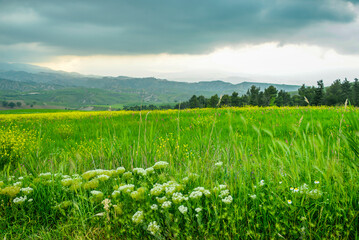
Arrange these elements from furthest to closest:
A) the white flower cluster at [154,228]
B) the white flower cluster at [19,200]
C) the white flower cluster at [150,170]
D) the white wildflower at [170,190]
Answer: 1. the white flower cluster at [150,170]
2. the white flower cluster at [19,200]
3. the white wildflower at [170,190]
4. the white flower cluster at [154,228]

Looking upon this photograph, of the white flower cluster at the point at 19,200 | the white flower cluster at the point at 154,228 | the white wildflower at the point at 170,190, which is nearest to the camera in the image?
the white flower cluster at the point at 154,228

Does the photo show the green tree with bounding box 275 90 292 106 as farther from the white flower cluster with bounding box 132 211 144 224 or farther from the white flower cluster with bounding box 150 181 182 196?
the white flower cluster with bounding box 132 211 144 224

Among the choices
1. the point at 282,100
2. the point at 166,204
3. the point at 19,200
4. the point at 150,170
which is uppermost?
the point at 282,100

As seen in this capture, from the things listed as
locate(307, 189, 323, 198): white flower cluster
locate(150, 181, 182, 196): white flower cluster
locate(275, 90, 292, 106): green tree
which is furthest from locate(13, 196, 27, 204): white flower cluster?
locate(275, 90, 292, 106): green tree

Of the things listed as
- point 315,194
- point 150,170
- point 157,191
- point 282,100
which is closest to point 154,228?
point 157,191

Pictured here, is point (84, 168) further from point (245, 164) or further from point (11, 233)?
point (245, 164)

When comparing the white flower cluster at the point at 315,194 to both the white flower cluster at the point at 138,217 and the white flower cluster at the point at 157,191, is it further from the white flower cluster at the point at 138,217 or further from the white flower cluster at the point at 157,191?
the white flower cluster at the point at 138,217

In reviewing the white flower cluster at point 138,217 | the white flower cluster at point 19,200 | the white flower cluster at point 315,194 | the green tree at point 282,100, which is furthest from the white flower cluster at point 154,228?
the green tree at point 282,100

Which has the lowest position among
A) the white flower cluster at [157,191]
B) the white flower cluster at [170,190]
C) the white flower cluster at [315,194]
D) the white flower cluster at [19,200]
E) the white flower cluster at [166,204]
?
the white flower cluster at [19,200]

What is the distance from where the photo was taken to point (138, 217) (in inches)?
98.5

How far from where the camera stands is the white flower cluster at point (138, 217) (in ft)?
8.15

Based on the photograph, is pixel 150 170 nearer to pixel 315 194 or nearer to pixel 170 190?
pixel 170 190

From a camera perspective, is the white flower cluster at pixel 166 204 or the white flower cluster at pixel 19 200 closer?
the white flower cluster at pixel 166 204

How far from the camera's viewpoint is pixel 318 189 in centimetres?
260
